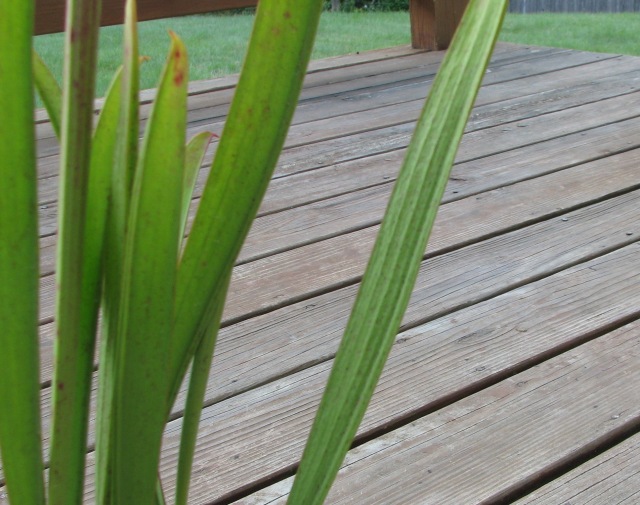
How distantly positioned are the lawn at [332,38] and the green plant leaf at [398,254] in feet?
10.5

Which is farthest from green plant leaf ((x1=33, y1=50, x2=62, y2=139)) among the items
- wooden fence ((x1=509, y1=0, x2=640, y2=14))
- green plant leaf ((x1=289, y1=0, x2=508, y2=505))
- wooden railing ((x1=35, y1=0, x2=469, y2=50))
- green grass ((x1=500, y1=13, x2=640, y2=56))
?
wooden fence ((x1=509, y1=0, x2=640, y2=14))

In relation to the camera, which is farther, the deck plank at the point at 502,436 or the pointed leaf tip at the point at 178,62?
the deck plank at the point at 502,436

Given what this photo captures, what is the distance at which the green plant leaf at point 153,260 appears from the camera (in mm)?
352

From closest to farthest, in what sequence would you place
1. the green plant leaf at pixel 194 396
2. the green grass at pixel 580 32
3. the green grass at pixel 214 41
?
the green plant leaf at pixel 194 396 → the green grass at pixel 214 41 → the green grass at pixel 580 32

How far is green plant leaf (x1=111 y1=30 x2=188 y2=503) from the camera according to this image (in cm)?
35

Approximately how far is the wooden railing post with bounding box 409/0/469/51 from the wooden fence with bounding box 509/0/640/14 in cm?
360

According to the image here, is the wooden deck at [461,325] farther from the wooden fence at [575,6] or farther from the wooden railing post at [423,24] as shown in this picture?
the wooden fence at [575,6]

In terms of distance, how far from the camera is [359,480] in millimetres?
961

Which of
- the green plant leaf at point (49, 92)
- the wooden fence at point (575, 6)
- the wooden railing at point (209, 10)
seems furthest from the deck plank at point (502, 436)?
the wooden fence at point (575, 6)

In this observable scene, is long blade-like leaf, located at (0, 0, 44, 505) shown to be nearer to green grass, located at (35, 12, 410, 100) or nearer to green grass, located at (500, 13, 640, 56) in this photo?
green grass, located at (35, 12, 410, 100)

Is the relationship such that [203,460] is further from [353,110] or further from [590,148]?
[353,110]

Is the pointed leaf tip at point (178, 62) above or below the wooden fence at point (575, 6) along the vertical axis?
above

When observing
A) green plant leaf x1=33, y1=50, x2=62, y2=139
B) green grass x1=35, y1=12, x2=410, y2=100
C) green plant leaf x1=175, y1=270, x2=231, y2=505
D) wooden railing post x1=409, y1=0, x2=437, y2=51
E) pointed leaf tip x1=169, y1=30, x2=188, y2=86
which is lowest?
green grass x1=35, y1=12, x2=410, y2=100

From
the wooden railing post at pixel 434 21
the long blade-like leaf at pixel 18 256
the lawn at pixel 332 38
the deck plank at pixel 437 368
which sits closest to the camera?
the long blade-like leaf at pixel 18 256
